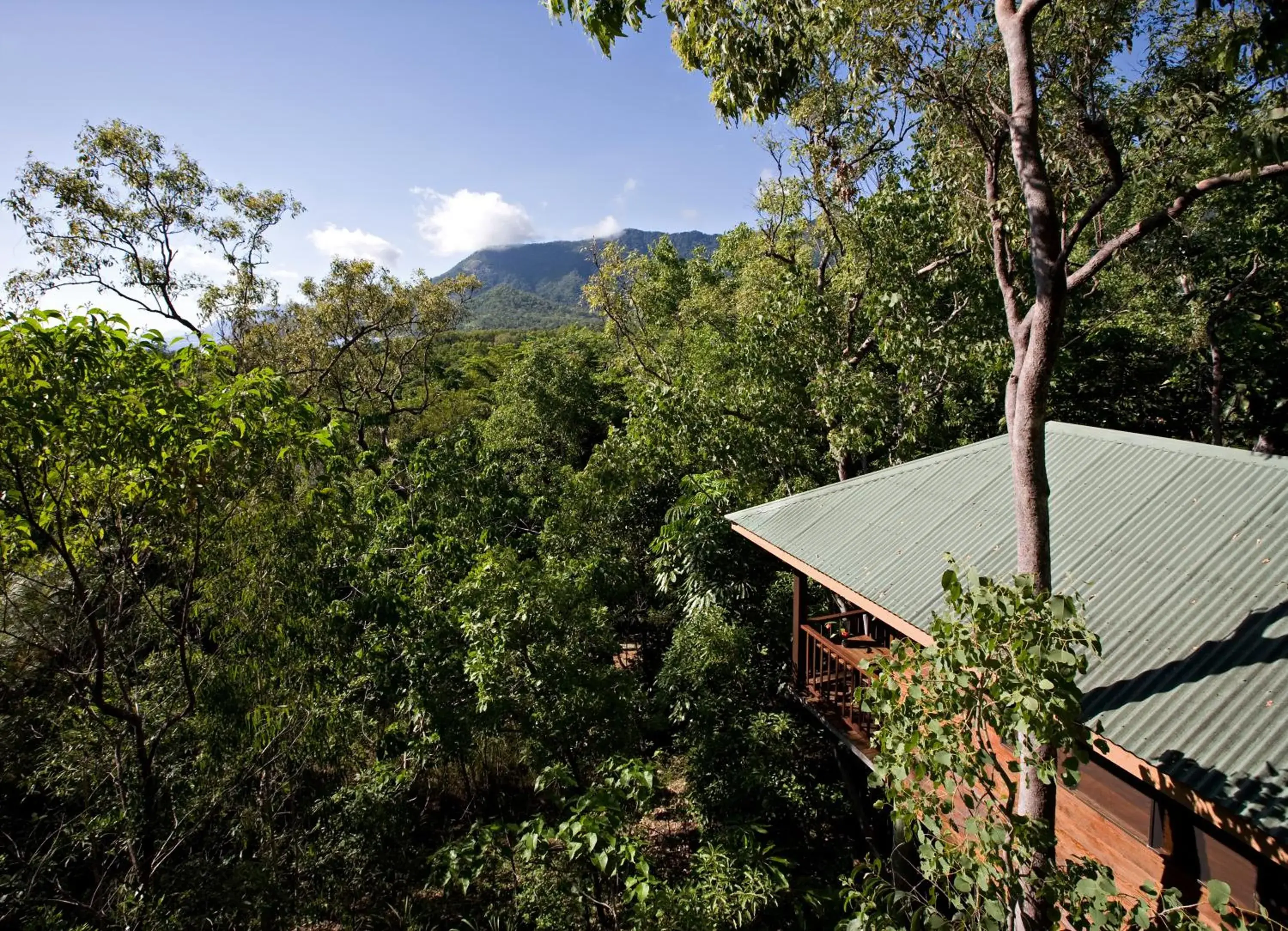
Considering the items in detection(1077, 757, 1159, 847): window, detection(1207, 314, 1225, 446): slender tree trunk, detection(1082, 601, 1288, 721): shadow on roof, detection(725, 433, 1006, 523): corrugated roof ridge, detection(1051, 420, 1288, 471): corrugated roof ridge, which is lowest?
detection(1077, 757, 1159, 847): window

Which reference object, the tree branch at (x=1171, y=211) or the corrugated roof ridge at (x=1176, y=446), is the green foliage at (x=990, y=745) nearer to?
the tree branch at (x=1171, y=211)

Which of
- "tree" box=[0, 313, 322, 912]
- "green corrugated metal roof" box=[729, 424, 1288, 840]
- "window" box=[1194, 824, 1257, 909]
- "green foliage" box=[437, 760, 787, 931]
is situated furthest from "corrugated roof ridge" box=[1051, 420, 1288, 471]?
"tree" box=[0, 313, 322, 912]

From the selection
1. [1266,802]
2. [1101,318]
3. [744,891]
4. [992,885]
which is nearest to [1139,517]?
[1266,802]

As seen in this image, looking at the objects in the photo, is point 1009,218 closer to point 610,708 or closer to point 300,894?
point 610,708

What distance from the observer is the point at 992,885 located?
3203mm

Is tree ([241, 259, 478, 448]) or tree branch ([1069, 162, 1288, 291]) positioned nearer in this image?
tree branch ([1069, 162, 1288, 291])

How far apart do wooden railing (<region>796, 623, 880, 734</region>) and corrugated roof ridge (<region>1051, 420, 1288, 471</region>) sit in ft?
11.4

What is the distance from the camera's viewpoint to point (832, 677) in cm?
813

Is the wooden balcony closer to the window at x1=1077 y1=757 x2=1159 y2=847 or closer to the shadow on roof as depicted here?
the window at x1=1077 y1=757 x2=1159 y2=847

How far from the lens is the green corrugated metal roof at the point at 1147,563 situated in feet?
12.6

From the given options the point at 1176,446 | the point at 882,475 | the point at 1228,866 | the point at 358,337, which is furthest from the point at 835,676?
the point at 358,337

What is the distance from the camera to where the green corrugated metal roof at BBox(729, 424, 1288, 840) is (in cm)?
384

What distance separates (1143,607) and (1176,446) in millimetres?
2191

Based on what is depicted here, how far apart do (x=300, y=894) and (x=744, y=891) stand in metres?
4.52
